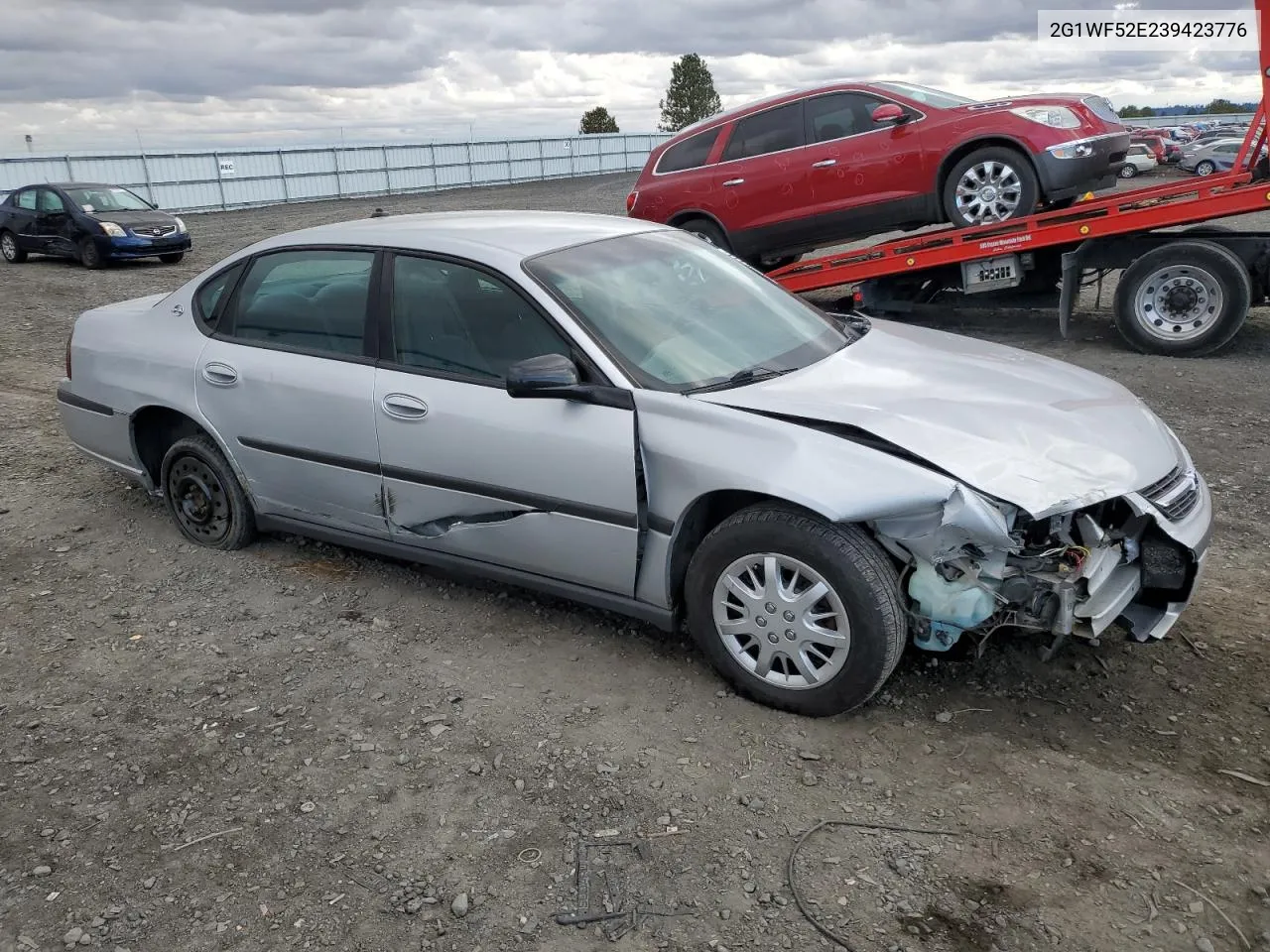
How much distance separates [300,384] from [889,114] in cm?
646

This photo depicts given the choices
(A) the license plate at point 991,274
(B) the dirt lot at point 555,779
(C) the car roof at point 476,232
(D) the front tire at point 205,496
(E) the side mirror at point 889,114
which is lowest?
(B) the dirt lot at point 555,779

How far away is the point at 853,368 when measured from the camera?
3730 mm

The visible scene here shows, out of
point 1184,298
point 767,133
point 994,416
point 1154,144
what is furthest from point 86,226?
point 1154,144

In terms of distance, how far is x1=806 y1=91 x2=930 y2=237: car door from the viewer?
8.84 m

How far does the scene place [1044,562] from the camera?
3080mm

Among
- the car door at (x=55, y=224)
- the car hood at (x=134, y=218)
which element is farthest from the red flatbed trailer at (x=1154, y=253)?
the car door at (x=55, y=224)

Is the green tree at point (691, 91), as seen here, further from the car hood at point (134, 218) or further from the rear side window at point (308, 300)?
the rear side window at point (308, 300)

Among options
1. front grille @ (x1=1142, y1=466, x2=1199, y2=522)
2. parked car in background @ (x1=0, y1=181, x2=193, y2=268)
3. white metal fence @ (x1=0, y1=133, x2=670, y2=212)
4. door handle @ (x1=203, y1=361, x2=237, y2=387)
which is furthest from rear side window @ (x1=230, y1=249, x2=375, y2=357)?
white metal fence @ (x1=0, y1=133, x2=670, y2=212)

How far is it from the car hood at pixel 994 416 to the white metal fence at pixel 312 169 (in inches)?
1016

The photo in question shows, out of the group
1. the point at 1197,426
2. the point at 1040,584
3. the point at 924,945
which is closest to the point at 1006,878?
the point at 924,945

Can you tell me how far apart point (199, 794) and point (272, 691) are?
24.0 inches

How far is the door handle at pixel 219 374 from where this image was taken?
4.40m

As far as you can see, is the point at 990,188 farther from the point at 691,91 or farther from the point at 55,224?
the point at 691,91

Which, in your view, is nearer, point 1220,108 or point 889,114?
point 889,114
